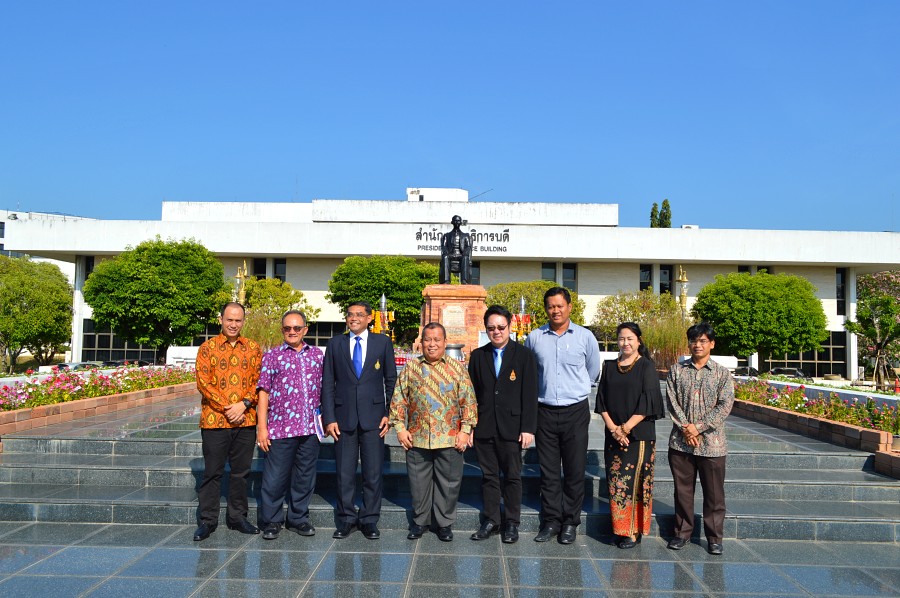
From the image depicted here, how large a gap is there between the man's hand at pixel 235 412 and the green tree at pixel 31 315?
35843 mm

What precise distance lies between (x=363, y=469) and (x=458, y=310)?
9300 mm

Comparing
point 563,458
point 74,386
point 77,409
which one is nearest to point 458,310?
point 74,386

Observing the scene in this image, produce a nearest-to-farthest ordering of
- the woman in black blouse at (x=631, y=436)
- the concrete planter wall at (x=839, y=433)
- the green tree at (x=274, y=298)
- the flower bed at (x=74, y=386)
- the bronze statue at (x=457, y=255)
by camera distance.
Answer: the woman in black blouse at (x=631, y=436), the concrete planter wall at (x=839, y=433), the flower bed at (x=74, y=386), the bronze statue at (x=457, y=255), the green tree at (x=274, y=298)

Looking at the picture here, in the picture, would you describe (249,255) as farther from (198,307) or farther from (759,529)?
(759,529)

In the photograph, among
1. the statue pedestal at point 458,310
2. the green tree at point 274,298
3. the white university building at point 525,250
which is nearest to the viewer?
the statue pedestal at point 458,310

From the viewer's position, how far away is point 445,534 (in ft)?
14.9

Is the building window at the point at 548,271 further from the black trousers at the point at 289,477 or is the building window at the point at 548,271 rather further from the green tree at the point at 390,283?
the black trousers at the point at 289,477

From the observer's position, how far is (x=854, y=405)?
7.69 m

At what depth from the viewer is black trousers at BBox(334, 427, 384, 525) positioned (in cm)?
460

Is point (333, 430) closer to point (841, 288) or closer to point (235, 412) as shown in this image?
point (235, 412)

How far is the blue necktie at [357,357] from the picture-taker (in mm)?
4668

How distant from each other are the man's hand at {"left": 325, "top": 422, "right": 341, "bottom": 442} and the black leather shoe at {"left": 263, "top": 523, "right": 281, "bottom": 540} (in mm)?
768

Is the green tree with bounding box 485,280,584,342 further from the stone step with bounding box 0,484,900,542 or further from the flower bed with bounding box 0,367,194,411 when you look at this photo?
the stone step with bounding box 0,484,900,542

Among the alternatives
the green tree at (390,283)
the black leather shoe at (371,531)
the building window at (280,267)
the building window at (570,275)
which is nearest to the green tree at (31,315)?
the building window at (280,267)
